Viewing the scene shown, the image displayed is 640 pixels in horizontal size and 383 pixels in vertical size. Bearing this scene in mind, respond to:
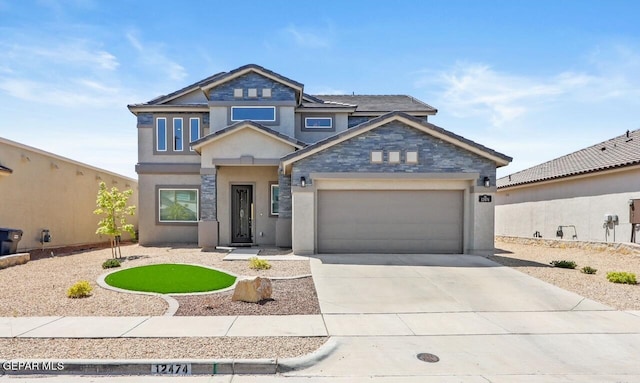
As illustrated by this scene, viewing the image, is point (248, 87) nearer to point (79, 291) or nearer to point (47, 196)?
point (47, 196)

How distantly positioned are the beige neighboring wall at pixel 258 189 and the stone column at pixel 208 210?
0.70 m

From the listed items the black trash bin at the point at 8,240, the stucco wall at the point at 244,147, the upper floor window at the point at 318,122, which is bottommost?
the black trash bin at the point at 8,240

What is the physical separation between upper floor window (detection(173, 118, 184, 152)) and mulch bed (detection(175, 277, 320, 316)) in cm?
1095

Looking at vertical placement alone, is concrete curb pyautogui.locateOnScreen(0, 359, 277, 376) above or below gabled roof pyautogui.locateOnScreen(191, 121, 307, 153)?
below

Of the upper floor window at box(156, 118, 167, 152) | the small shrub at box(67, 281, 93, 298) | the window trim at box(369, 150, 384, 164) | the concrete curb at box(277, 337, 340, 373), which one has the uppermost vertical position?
the upper floor window at box(156, 118, 167, 152)

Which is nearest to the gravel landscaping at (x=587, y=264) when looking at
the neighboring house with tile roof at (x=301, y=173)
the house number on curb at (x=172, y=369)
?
the neighboring house with tile roof at (x=301, y=173)

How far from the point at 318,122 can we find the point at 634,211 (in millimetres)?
13734

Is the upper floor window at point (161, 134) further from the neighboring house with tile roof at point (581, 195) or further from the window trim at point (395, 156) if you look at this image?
the neighboring house with tile roof at point (581, 195)

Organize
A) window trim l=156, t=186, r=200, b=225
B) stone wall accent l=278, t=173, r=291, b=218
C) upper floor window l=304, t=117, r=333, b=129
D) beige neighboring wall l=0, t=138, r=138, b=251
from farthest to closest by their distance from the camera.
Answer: upper floor window l=304, t=117, r=333, b=129 < window trim l=156, t=186, r=200, b=225 < stone wall accent l=278, t=173, r=291, b=218 < beige neighboring wall l=0, t=138, r=138, b=251

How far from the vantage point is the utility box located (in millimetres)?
12953

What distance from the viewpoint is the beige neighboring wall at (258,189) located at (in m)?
15.2

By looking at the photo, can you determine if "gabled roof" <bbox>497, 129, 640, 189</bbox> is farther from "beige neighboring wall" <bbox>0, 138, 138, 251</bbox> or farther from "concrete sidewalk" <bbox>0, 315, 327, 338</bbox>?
"beige neighboring wall" <bbox>0, 138, 138, 251</bbox>

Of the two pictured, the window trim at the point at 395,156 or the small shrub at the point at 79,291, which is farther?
the window trim at the point at 395,156

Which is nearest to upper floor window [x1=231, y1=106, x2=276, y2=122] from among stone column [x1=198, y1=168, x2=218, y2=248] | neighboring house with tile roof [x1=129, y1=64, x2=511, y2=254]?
neighboring house with tile roof [x1=129, y1=64, x2=511, y2=254]
